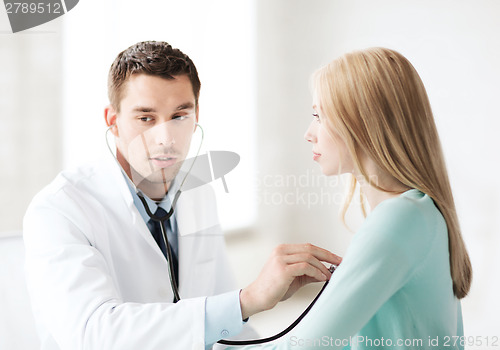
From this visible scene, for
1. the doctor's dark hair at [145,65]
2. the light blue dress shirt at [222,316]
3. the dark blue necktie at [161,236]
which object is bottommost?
the light blue dress shirt at [222,316]

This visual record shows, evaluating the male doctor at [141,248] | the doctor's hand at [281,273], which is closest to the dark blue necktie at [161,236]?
the male doctor at [141,248]

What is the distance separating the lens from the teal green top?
702 millimetres

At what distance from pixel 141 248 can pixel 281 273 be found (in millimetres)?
368

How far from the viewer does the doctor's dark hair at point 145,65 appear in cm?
108

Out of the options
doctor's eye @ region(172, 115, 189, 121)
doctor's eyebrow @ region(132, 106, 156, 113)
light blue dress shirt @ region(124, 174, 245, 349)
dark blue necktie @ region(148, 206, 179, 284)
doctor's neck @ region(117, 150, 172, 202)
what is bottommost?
light blue dress shirt @ region(124, 174, 245, 349)

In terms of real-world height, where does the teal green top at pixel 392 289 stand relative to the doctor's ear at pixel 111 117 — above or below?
below

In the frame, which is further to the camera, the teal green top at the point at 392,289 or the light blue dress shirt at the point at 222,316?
the light blue dress shirt at the point at 222,316

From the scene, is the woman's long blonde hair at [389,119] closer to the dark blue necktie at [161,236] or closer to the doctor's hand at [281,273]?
the doctor's hand at [281,273]

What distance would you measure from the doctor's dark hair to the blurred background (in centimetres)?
10

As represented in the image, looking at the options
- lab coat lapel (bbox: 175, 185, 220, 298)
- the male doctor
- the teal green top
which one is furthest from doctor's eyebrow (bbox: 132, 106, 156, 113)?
the teal green top

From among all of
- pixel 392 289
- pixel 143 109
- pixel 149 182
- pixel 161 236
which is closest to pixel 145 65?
pixel 143 109

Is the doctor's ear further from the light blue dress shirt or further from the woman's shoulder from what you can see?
the woman's shoulder

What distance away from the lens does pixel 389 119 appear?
2.65ft

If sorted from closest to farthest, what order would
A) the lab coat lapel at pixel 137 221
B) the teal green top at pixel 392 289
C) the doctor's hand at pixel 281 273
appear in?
the teal green top at pixel 392 289
the doctor's hand at pixel 281 273
the lab coat lapel at pixel 137 221
